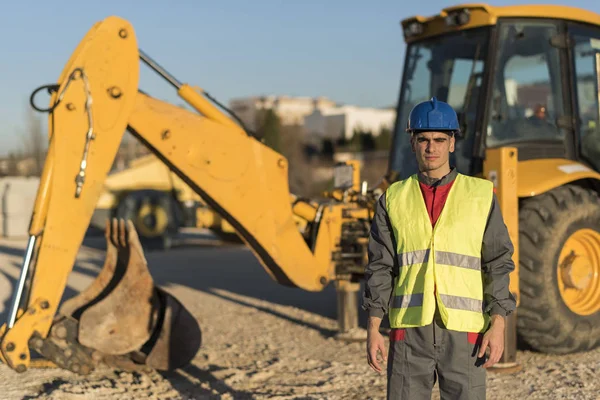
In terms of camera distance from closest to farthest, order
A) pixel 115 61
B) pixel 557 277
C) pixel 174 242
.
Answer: pixel 115 61 → pixel 557 277 → pixel 174 242

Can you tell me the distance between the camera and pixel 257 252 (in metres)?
5.84

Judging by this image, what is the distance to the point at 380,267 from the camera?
9.75 feet

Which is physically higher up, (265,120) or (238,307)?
(265,120)

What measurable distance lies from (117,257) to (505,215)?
9.25 feet

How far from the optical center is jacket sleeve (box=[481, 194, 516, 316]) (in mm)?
2852

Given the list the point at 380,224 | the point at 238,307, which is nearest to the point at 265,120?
the point at 238,307

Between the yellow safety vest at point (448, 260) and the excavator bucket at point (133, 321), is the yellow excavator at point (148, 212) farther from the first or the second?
the yellow safety vest at point (448, 260)

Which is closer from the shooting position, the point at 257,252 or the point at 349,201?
the point at 257,252

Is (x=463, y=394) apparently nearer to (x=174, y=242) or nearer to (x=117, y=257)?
(x=117, y=257)

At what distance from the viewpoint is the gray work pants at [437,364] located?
2.84 metres

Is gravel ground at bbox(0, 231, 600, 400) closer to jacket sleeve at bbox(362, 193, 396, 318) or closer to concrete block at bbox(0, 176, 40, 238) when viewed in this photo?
jacket sleeve at bbox(362, 193, 396, 318)

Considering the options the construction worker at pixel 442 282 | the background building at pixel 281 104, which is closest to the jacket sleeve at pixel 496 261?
the construction worker at pixel 442 282

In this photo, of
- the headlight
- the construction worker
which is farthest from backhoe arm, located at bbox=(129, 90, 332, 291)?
the construction worker

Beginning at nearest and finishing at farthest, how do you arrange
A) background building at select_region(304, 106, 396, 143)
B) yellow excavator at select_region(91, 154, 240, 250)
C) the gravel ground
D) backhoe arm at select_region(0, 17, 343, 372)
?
backhoe arm at select_region(0, 17, 343, 372) → the gravel ground → yellow excavator at select_region(91, 154, 240, 250) → background building at select_region(304, 106, 396, 143)
